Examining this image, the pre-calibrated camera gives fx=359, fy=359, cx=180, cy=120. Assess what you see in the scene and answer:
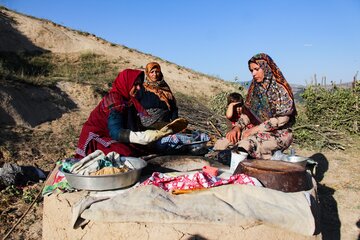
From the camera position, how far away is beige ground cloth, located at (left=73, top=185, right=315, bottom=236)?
7.40ft

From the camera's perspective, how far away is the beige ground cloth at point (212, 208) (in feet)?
7.40

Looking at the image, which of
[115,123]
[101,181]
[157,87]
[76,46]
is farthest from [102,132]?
[76,46]

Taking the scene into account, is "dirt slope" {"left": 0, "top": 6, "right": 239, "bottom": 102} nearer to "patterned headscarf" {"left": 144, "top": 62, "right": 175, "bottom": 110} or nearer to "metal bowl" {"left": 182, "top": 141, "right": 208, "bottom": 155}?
"patterned headscarf" {"left": 144, "top": 62, "right": 175, "bottom": 110}

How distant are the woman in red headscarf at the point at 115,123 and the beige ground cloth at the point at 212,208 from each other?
648mm

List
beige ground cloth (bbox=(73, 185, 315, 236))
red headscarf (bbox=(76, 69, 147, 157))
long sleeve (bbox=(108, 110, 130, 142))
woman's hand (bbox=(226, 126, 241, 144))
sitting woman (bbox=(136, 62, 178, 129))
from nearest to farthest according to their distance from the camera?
beige ground cloth (bbox=(73, 185, 315, 236))
long sleeve (bbox=(108, 110, 130, 142))
red headscarf (bbox=(76, 69, 147, 157))
woman's hand (bbox=(226, 126, 241, 144))
sitting woman (bbox=(136, 62, 178, 129))

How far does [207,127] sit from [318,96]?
2351 millimetres

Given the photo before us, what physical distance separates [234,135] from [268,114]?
0.42 metres

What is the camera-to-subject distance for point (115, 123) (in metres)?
3.04

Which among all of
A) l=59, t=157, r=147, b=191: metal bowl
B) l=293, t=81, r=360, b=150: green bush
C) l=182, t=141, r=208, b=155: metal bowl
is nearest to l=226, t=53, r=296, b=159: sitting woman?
l=182, t=141, r=208, b=155: metal bowl

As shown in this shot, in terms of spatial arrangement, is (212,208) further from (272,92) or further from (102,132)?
(272,92)

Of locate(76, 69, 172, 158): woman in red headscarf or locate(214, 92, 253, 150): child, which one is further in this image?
locate(214, 92, 253, 150): child

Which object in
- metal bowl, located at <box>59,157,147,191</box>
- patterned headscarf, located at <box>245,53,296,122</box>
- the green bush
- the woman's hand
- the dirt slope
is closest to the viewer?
metal bowl, located at <box>59,157,147,191</box>

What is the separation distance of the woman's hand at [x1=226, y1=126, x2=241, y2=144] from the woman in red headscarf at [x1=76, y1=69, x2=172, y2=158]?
3.31ft

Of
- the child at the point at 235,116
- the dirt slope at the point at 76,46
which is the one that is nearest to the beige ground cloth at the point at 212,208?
the child at the point at 235,116
